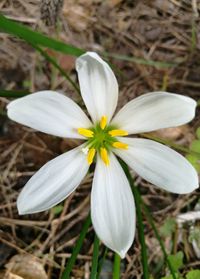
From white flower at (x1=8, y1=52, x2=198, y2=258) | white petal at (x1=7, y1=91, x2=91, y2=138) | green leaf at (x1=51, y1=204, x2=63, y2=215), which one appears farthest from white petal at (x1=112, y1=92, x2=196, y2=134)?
green leaf at (x1=51, y1=204, x2=63, y2=215)

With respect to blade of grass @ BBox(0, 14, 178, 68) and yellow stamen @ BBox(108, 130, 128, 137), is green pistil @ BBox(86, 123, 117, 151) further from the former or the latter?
blade of grass @ BBox(0, 14, 178, 68)

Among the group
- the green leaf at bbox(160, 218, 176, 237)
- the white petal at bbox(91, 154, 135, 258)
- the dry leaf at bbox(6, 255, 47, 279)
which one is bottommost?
the dry leaf at bbox(6, 255, 47, 279)

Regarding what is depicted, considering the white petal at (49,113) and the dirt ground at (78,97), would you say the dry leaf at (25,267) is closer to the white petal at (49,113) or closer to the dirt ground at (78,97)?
the dirt ground at (78,97)

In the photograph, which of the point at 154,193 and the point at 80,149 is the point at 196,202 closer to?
the point at 154,193

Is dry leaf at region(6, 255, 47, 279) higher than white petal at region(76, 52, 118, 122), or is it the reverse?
white petal at region(76, 52, 118, 122)

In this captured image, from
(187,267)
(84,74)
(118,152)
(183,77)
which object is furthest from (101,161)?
(183,77)

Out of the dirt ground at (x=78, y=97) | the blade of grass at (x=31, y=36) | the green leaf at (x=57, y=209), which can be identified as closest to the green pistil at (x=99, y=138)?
the blade of grass at (x=31, y=36)

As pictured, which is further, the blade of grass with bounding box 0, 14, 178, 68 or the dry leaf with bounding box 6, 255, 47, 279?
the dry leaf with bounding box 6, 255, 47, 279

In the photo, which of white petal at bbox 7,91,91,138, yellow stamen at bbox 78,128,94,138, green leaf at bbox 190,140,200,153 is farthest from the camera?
green leaf at bbox 190,140,200,153
